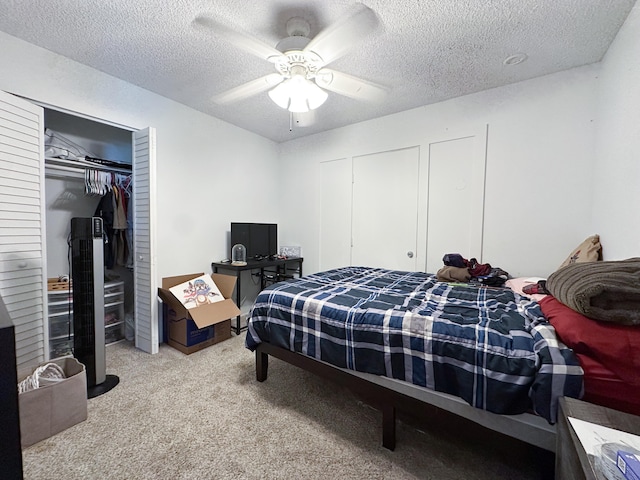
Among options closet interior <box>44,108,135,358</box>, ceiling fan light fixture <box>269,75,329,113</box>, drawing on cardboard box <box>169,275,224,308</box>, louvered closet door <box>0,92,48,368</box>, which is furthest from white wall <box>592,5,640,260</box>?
closet interior <box>44,108,135,358</box>

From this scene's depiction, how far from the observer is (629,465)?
644 mm

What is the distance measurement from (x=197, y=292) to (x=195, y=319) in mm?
330

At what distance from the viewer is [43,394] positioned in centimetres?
148

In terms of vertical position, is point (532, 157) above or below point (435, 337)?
above

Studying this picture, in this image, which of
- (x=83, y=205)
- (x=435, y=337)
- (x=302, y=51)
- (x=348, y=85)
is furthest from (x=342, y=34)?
(x=83, y=205)

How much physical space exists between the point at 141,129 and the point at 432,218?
314cm

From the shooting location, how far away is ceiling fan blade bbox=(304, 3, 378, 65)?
1.38 m

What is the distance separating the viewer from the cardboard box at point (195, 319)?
254 centimetres

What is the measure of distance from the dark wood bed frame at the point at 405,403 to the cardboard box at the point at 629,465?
50 cm

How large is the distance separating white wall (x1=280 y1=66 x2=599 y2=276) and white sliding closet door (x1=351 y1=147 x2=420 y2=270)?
1.16ft

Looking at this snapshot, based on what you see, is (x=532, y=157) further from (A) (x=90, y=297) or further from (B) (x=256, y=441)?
(A) (x=90, y=297)

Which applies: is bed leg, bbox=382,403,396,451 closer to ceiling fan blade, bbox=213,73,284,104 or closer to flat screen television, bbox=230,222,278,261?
ceiling fan blade, bbox=213,73,284,104

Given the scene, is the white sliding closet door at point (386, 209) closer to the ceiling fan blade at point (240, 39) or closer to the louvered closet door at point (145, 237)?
the ceiling fan blade at point (240, 39)

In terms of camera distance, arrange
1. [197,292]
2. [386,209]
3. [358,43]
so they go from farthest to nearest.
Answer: [386,209] < [197,292] < [358,43]
